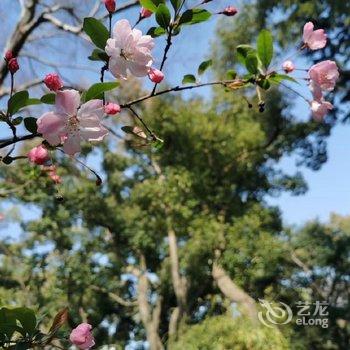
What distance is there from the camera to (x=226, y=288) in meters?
9.30

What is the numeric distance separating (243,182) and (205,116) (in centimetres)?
178

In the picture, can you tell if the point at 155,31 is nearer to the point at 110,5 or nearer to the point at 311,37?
the point at 110,5

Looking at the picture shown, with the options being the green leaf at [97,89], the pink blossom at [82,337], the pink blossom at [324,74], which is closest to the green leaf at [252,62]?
the pink blossom at [324,74]

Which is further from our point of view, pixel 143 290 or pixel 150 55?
pixel 143 290

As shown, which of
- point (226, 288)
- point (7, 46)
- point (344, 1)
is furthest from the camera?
point (226, 288)

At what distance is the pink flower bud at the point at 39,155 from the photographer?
3.10ft

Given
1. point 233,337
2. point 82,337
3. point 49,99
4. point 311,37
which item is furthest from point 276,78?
point 233,337

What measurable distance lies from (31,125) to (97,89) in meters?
0.16

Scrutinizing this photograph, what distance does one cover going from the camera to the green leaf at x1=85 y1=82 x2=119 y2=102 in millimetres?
889

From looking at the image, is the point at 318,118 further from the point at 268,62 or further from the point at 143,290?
the point at 143,290

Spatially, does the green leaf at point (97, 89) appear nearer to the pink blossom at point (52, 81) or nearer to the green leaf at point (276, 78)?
the pink blossom at point (52, 81)

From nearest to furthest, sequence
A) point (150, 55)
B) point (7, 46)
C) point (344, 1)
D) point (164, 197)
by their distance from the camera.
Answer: point (150, 55) < point (7, 46) < point (344, 1) < point (164, 197)

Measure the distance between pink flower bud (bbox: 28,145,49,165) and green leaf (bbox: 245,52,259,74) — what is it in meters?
0.48

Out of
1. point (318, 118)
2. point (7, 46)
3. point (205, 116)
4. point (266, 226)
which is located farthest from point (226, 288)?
point (318, 118)
